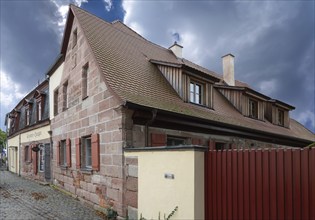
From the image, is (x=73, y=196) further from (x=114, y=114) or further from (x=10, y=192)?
(x=114, y=114)

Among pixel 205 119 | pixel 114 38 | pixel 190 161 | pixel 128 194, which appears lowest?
pixel 128 194

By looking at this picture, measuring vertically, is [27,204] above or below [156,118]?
below

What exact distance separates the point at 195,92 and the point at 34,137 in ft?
38.2

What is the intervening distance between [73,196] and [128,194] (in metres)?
4.80

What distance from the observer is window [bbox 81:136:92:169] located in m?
11.0

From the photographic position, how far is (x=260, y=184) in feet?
16.5

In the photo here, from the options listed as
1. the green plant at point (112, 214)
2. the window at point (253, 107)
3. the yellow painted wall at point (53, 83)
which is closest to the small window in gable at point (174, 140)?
the green plant at point (112, 214)

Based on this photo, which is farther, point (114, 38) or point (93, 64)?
point (114, 38)

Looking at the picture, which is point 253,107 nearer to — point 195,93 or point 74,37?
point 195,93

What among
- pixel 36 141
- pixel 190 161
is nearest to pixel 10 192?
pixel 36 141

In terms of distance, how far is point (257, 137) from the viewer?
14.4 m

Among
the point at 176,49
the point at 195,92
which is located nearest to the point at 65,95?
the point at 195,92

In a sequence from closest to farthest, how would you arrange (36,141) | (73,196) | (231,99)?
(73,196) < (231,99) < (36,141)

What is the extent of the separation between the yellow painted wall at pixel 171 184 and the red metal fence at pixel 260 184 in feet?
0.79
